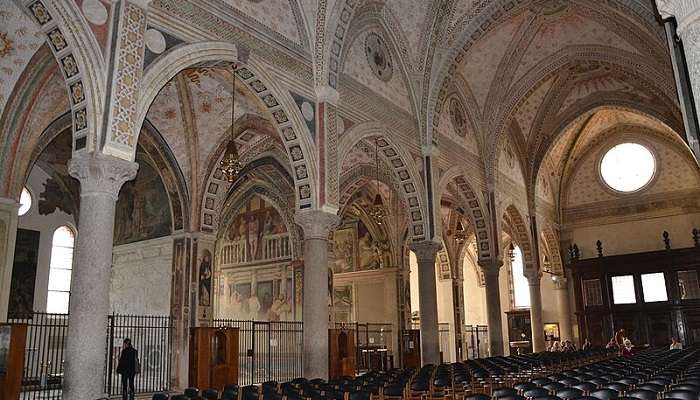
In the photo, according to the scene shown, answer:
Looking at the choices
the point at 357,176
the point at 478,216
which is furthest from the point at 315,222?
the point at 478,216

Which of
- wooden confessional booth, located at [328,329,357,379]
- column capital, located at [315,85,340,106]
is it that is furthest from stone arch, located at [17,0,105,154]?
wooden confessional booth, located at [328,329,357,379]

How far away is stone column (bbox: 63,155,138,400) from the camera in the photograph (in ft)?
27.4

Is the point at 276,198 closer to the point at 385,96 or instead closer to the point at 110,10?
the point at 385,96

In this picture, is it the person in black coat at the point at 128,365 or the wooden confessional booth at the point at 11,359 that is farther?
the person in black coat at the point at 128,365

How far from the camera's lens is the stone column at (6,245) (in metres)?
11.8

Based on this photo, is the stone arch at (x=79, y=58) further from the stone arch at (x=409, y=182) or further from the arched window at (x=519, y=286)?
the arched window at (x=519, y=286)

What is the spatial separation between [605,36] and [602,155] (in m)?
10.6

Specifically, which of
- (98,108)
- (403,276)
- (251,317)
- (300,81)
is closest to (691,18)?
(98,108)

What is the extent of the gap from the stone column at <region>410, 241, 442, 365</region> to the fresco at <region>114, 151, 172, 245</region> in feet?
25.3

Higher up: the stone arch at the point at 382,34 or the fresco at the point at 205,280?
the stone arch at the point at 382,34

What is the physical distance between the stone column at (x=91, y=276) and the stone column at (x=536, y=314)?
21.0 metres

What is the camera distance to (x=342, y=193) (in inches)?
860

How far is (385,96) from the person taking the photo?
16766 millimetres

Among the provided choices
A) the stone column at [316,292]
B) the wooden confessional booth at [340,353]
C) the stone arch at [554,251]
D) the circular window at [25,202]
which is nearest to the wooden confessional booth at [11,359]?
the stone column at [316,292]
